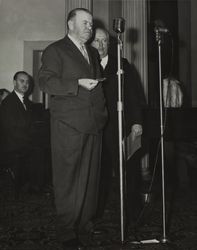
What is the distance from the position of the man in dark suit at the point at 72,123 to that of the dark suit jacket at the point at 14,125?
6.91 ft

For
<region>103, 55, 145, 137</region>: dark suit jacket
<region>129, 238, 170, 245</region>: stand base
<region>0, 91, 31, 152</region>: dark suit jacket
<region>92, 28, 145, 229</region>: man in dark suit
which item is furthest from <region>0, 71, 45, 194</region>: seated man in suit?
<region>129, 238, 170, 245</region>: stand base

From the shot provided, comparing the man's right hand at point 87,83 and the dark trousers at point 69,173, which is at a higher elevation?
the man's right hand at point 87,83

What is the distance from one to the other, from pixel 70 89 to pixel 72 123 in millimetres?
235

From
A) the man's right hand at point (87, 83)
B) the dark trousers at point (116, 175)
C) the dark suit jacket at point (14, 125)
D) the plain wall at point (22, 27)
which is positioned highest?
the plain wall at point (22, 27)

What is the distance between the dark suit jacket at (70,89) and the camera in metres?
2.30

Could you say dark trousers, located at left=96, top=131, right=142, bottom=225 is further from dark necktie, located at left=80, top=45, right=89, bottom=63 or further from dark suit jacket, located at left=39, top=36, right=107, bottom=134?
dark necktie, located at left=80, top=45, right=89, bottom=63

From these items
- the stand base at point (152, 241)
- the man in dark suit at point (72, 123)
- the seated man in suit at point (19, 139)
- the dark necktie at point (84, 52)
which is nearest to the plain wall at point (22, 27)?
the seated man in suit at point (19, 139)

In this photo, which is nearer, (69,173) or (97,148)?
(69,173)

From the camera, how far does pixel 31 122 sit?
4.68 metres

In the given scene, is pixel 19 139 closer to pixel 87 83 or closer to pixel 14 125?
pixel 14 125

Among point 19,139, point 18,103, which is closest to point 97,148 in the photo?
point 19,139

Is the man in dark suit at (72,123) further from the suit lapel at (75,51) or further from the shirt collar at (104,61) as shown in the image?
the shirt collar at (104,61)

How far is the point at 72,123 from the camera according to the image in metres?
2.37

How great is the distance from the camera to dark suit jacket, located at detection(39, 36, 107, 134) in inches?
90.7
